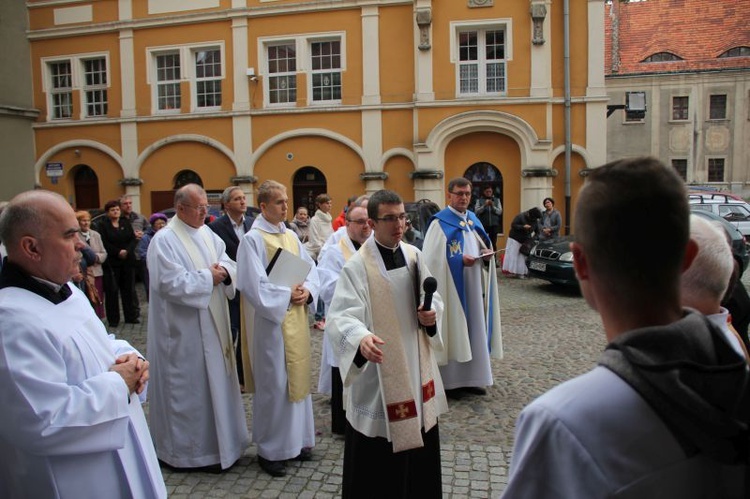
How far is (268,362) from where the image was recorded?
4.58m

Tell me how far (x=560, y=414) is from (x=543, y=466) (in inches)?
4.8

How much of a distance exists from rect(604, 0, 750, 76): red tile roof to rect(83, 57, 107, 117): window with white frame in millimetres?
27345

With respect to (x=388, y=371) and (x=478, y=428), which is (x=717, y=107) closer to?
(x=478, y=428)

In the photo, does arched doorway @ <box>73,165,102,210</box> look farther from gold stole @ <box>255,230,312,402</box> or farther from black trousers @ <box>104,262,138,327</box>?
gold stole @ <box>255,230,312,402</box>

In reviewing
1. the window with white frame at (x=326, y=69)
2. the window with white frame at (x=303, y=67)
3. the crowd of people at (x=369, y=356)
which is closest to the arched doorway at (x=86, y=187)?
the window with white frame at (x=303, y=67)

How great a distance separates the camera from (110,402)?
2293mm

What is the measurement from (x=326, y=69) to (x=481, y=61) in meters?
4.74

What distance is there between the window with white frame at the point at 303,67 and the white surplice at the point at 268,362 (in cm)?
1497

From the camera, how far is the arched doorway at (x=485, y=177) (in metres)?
18.2

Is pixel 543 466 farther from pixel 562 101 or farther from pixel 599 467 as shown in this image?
pixel 562 101

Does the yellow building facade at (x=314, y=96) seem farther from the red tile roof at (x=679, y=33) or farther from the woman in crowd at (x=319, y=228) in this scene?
the red tile roof at (x=679, y=33)

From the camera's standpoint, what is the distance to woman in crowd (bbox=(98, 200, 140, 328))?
32.0 feet

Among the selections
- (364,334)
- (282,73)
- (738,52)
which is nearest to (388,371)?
(364,334)

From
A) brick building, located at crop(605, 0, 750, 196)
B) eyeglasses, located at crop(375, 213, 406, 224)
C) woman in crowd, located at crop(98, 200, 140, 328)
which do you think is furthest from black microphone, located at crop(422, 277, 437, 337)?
brick building, located at crop(605, 0, 750, 196)
